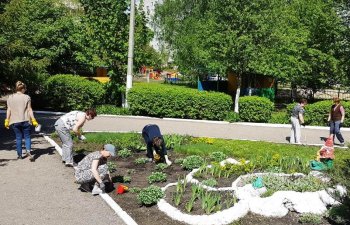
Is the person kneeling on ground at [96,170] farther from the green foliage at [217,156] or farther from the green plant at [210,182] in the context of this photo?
the green foliage at [217,156]

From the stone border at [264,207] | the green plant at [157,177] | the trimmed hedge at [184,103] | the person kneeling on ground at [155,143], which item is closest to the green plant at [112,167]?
the person kneeling on ground at [155,143]

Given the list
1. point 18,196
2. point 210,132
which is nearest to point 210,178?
point 18,196

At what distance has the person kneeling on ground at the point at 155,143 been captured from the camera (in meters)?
9.50

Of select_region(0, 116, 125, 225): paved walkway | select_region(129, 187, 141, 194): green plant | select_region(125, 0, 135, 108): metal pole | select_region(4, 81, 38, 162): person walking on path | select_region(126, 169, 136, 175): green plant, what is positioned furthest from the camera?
select_region(125, 0, 135, 108): metal pole

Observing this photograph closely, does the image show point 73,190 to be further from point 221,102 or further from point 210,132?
point 221,102

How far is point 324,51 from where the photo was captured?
23188 mm

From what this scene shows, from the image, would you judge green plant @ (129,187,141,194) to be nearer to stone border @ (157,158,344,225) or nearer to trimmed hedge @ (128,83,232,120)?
stone border @ (157,158,344,225)

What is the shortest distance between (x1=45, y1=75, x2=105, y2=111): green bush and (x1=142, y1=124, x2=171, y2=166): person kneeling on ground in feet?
31.3

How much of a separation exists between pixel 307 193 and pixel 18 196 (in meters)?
5.19

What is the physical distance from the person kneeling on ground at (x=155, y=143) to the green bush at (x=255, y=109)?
8.61m

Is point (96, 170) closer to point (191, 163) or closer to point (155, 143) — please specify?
point (155, 143)

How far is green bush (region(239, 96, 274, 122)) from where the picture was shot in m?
17.9

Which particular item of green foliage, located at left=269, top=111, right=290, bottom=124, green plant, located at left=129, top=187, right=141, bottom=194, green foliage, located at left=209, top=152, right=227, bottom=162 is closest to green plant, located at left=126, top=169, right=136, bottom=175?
green plant, located at left=129, top=187, right=141, bottom=194

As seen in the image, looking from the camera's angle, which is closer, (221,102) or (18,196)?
(18,196)
